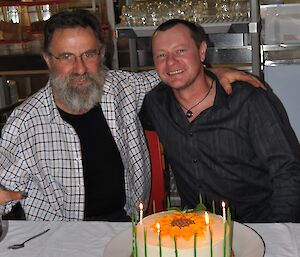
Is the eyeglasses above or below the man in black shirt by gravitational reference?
above

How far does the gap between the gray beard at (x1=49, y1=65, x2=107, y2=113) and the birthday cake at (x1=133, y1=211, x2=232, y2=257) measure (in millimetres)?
740

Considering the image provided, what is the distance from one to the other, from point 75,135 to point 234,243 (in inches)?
31.1

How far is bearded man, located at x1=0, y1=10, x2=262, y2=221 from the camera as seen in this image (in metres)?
1.86

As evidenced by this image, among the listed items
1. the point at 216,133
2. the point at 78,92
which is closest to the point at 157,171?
the point at 216,133

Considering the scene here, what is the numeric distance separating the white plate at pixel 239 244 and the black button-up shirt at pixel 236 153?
0.39 meters

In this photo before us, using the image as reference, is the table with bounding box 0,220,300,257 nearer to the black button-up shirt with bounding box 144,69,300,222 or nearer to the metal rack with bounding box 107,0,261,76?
the black button-up shirt with bounding box 144,69,300,222

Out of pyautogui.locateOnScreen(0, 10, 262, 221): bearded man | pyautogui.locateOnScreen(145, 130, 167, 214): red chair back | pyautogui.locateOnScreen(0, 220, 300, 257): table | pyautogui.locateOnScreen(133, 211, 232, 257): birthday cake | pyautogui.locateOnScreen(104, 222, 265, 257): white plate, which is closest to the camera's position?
pyautogui.locateOnScreen(133, 211, 232, 257): birthday cake

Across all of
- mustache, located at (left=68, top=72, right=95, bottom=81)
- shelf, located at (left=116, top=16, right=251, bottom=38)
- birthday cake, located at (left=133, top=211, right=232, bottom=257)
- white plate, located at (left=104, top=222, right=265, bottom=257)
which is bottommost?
white plate, located at (left=104, top=222, right=265, bottom=257)

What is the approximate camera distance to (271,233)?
1.42m

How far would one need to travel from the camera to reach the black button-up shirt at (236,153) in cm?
175

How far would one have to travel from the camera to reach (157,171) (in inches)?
81.0

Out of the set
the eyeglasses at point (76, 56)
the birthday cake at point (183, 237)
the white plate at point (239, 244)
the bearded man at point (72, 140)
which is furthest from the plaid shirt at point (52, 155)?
the birthday cake at point (183, 237)

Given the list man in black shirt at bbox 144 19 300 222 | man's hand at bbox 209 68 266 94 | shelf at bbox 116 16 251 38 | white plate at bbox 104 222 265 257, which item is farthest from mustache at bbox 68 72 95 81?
shelf at bbox 116 16 251 38

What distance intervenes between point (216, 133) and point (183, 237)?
0.71 m
